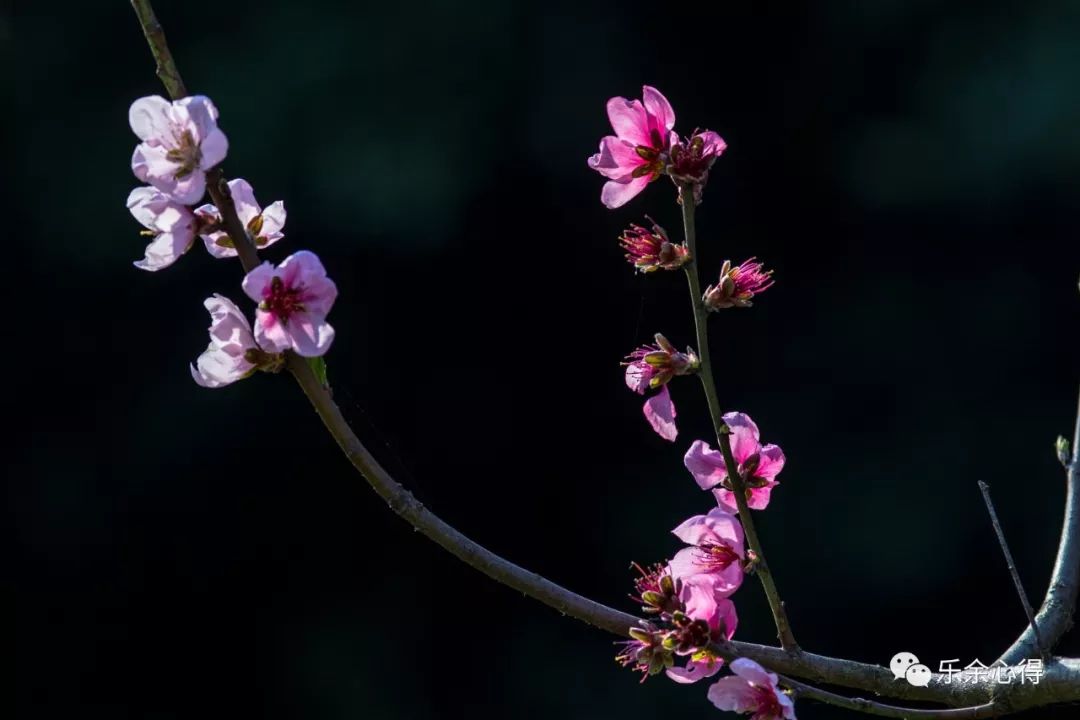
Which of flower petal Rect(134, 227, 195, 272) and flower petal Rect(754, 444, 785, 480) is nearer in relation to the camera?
flower petal Rect(134, 227, 195, 272)

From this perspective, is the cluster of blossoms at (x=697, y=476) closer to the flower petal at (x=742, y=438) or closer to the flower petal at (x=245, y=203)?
the flower petal at (x=742, y=438)

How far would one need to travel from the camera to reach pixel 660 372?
0.60 m

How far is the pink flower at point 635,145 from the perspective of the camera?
0.61 metres

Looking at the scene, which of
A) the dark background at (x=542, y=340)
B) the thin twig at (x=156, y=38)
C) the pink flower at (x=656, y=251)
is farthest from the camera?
the dark background at (x=542, y=340)

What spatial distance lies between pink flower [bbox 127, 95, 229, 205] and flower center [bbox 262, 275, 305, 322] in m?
0.05

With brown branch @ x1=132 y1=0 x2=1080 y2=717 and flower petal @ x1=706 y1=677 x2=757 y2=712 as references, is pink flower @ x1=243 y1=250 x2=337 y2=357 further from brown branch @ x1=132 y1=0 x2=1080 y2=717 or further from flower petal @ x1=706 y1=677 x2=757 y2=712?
flower petal @ x1=706 y1=677 x2=757 y2=712

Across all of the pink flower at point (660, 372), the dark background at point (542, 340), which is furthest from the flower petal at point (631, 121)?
the dark background at point (542, 340)

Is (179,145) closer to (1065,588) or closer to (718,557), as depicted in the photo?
(718,557)

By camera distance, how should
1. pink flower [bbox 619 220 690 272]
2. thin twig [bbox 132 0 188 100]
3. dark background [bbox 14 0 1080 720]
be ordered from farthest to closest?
dark background [bbox 14 0 1080 720], pink flower [bbox 619 220 690 272], thin twig [bbox 132 0 188 100]

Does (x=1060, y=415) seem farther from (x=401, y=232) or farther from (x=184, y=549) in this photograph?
(x=184, y=549)

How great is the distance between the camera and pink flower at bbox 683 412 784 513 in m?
0.62

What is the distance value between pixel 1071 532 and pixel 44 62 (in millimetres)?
1969

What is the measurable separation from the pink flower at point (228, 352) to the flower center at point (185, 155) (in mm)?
57

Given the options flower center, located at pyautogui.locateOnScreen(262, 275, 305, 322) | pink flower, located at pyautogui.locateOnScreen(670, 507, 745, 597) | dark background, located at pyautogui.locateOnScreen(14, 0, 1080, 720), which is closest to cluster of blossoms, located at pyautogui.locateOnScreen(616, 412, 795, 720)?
pink flower, located at pyautogui.locateOnScreen(670, 507, 745, 597)
